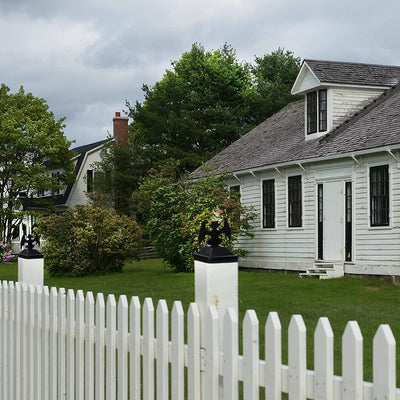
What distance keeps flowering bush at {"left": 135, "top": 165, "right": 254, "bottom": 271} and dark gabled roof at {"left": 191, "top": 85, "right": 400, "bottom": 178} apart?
5.31 ft

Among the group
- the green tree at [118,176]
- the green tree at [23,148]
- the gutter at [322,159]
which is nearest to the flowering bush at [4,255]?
the green tree at [23,148]

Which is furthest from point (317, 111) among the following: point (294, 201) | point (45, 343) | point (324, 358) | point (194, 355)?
point (324, 358)

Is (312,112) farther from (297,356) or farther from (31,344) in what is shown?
(297,356)

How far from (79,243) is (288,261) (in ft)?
25.4

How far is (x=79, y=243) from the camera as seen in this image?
973 inches

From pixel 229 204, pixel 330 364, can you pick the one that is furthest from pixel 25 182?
pixel 330 364

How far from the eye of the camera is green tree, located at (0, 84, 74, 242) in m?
40.1

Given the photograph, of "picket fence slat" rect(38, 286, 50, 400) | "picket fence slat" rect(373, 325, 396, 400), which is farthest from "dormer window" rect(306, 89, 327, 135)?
"picket fence slat" rect(373, 325, 396, 400)

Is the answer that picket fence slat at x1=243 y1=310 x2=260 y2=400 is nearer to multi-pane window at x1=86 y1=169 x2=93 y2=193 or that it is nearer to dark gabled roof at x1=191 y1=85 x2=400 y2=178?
dark gabled roof at x1=191 y1=85 x2=400 y2=178

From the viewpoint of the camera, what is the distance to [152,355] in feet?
12.7

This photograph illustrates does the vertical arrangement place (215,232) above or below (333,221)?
above

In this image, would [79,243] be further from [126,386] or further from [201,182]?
[126,386]

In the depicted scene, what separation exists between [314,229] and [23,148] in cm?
2417

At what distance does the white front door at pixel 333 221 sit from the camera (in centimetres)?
2055
